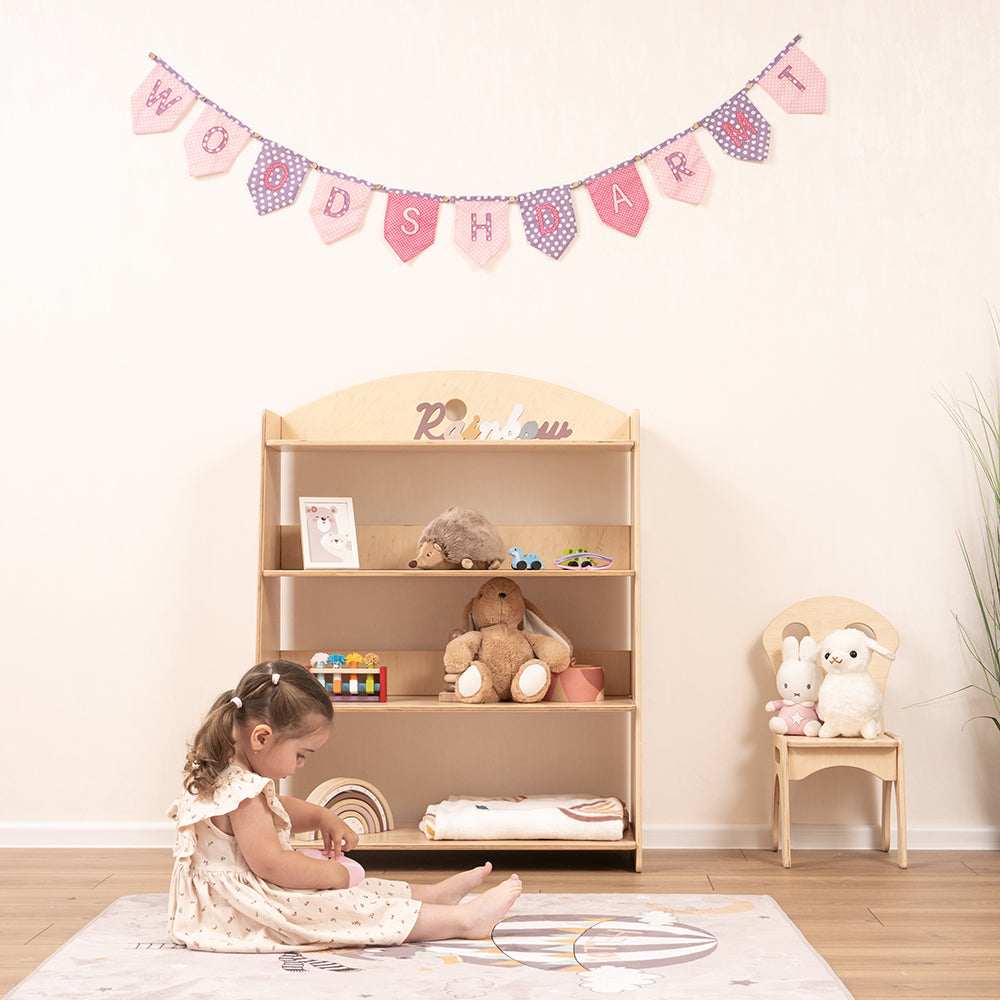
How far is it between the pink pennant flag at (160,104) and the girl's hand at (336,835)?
6.42ft

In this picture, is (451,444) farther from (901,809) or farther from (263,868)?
(901,809)

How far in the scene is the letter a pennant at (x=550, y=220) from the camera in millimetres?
2916

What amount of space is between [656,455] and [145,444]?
139cm

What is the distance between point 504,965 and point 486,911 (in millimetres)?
122

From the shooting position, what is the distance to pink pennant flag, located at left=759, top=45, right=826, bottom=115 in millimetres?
2922

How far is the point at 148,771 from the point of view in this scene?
2.82 metres

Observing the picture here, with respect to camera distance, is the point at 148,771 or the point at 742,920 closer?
the point at 742,920

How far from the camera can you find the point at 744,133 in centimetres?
291

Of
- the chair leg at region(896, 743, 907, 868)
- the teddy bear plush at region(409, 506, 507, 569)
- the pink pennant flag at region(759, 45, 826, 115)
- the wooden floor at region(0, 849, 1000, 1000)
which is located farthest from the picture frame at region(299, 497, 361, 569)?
the pink pennant flag at region(759, 45, 826, 115)

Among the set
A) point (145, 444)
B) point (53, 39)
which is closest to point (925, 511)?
point (145, 444)

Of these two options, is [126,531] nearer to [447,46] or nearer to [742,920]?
[447,46]

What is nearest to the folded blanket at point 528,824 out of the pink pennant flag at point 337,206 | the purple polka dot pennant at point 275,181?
the pink pennant flag at point 337,206

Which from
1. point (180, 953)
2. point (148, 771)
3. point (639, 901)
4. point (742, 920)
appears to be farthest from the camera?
point (148, 771)

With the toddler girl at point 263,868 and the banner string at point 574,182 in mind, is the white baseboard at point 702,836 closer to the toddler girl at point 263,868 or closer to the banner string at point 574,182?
the toddler girl at point 263,868
